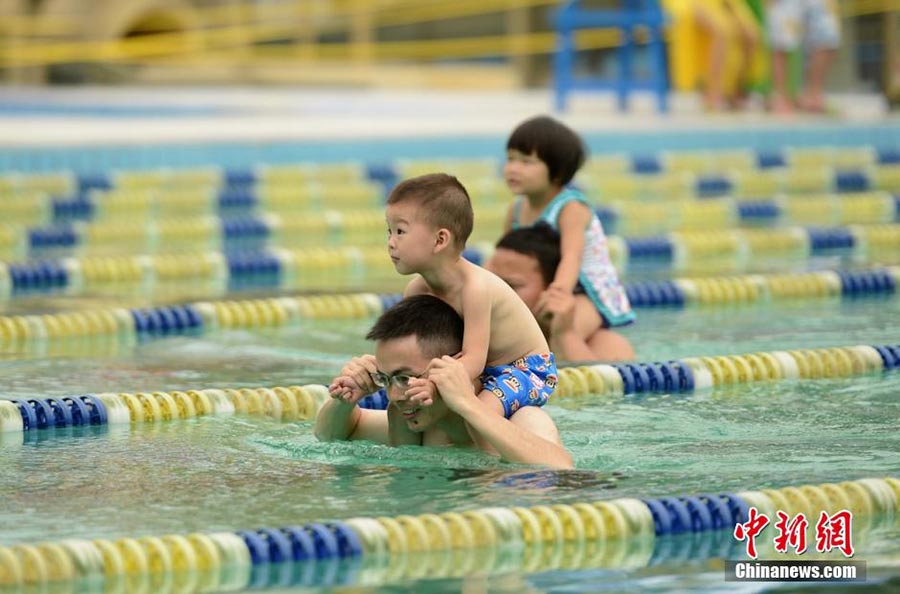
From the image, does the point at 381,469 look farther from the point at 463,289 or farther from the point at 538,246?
the point at 538,246

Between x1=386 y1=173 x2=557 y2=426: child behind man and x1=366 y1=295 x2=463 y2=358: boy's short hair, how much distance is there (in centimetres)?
3

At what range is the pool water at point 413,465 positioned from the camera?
12.0 feet

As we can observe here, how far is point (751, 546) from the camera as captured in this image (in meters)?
3.64

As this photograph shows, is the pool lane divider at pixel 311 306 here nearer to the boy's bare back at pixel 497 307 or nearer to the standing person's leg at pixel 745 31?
the boy's bare back at pixel 497 307

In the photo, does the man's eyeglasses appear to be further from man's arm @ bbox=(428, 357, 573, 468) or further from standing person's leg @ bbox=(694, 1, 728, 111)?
standing person's leg @ bbox=(694, 1, 728, 111)

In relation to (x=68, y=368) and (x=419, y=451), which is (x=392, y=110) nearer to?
(x=68, y=368)

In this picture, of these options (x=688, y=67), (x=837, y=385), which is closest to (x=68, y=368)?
(x=837, y=385)

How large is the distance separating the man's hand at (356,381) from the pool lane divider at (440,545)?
0.55 metres

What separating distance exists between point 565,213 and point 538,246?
22cm

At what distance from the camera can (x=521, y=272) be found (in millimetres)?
5770

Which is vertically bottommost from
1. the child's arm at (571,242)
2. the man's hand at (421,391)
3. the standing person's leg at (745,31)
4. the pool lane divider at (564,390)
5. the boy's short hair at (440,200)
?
the pool lane divider at (564,390)

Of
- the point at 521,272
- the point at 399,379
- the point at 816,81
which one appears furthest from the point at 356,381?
the point at 816,81

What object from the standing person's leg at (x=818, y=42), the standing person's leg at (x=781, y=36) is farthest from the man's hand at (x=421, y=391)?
the standing person's leg at (x=818, y=42)

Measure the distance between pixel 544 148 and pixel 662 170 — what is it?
283 inches
